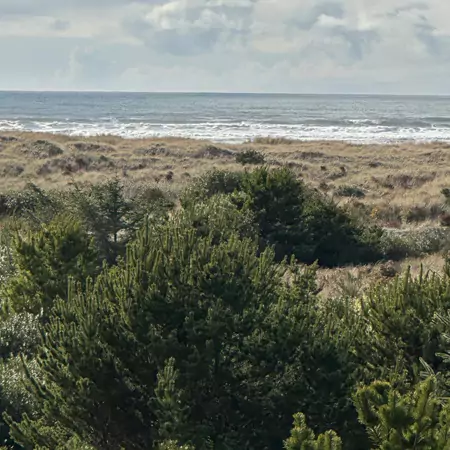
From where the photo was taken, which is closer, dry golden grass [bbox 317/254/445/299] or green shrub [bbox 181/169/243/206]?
dry golden grass [bbox 317/254/445/299]

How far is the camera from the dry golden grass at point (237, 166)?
24.0 metres

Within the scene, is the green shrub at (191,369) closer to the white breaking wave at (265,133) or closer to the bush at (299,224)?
the bush at (299,224)

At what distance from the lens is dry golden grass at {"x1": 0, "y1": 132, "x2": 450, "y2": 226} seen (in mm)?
23998

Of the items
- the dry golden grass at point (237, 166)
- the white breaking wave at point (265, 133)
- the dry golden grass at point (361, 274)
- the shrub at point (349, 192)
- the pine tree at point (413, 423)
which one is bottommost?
the dry golden grass at point (361, 274)

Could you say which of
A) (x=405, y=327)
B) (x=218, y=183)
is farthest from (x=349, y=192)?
(x=405, y=327)

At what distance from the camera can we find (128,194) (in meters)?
20.0

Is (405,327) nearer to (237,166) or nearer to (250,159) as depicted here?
(237,166)

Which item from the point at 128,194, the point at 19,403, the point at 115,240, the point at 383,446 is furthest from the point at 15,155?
the point at 383,446

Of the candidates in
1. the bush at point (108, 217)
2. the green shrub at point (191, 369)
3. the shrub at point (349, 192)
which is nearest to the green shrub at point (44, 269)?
the green shrub at point (191, 369)

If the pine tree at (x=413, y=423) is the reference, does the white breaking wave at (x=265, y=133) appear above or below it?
above

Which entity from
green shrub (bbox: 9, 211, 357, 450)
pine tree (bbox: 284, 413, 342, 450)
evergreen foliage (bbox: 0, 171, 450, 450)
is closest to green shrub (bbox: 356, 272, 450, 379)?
evergreen foliage (bbox: 0, 171, 450, 450)

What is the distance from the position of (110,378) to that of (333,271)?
8.37 metres

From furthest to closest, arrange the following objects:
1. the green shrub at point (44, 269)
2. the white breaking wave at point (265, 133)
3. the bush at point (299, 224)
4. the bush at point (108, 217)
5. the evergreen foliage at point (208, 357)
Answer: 1. the white breaking wave at point (265, 133)
2. the bush at point (299, 224)
3. the bush at point (108, 217)
4. the green shrub at point (44, 269)
5. the evergreen foliage at point (208, 357)

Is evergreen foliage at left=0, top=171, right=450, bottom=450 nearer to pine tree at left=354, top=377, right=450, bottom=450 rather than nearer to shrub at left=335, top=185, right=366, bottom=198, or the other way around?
pine tree at left=354, top=377, right=450, bottom=450
